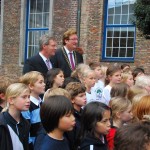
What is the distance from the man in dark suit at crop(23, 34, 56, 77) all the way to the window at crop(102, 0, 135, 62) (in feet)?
29.3

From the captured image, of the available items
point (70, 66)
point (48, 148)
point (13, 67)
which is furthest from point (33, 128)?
point (13, 67)

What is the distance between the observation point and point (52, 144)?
371 centimetres

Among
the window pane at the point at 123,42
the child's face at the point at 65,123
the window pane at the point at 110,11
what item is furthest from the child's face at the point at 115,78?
the window pane at the point at 110,11

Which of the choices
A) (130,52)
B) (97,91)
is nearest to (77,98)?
(97,91)

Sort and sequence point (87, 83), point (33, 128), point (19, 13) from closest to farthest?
point (33, 128) < point (87, 83) < point (19, 13)

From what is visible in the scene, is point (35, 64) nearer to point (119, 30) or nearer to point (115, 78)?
point (115, 78)

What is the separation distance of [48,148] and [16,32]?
15.0 metres

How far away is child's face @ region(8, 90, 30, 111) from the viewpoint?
4590mm

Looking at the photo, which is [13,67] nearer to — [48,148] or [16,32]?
[16,32]

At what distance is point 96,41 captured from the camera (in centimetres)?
1622

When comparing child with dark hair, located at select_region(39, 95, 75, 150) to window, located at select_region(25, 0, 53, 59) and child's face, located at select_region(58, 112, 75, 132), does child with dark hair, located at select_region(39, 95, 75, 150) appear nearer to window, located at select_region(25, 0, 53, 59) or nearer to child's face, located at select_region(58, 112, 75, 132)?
child's face, located at select_region(58, 112, 75, 132)

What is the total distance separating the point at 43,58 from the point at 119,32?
9600mm

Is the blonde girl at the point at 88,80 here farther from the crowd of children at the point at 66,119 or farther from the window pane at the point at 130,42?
the window pane at the point at 130,42

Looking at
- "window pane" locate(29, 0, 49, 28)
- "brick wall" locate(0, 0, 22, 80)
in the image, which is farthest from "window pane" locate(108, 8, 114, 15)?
"brick wall" locate(0, 0, 22, 80)
